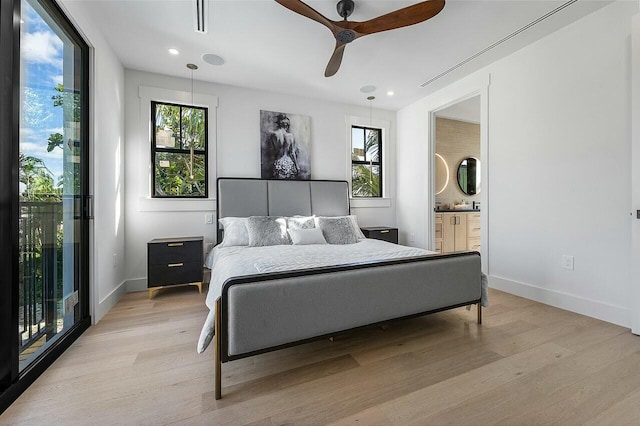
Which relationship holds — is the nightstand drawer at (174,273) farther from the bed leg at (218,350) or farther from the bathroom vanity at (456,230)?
the bathroom vanity at (456,230)

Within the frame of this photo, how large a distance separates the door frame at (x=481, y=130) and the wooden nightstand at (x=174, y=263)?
11.3ft

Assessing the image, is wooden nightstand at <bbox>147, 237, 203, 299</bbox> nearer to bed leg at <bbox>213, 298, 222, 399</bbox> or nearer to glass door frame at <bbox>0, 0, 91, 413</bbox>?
glass door frame at <bbox>0, 0, 91, 413</bbox>

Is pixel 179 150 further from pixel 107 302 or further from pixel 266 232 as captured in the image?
pixel 107 302

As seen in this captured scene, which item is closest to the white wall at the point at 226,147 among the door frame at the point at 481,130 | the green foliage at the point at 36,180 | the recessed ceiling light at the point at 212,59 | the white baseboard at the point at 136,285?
the white baseboard at the point at 136,285

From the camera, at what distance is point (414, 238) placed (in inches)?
183

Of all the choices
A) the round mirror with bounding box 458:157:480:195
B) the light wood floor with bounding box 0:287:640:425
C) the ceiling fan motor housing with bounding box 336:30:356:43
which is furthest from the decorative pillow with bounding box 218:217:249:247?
the round mirror with bounding box 458:157:480:195

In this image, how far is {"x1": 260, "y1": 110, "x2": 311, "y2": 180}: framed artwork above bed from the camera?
158 inches

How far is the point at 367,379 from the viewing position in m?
1.64

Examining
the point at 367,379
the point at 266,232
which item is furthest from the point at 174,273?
the point at 367,379

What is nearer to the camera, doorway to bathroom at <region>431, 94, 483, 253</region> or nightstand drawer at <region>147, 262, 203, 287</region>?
nightstand drawer at <region>147, 262, 203, 287</region>

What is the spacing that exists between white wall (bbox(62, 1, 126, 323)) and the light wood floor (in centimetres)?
55

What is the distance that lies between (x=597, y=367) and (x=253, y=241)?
2974 mm

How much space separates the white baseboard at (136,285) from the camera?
339cm

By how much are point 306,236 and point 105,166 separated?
7.29ft
